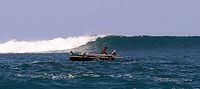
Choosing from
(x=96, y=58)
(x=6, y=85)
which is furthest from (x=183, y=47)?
(x=6, y=85)

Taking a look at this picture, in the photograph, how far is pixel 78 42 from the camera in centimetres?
10925

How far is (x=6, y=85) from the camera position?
30.9 m

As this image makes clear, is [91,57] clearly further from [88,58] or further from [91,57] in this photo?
[88,58]

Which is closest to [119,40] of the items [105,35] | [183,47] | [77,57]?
[105,35]

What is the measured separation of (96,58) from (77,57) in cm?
222

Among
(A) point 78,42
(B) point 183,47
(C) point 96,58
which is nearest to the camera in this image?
(C) point 96,58

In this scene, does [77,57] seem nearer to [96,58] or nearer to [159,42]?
[96,58]

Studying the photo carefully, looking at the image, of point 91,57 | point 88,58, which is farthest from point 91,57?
point 88,58

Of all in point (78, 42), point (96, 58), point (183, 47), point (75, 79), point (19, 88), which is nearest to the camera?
point (19, 88)

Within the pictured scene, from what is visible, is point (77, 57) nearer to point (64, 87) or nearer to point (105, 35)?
point (64, 87)

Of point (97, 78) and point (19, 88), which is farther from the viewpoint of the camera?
point (97, 78)

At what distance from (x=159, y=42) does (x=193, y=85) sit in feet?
215

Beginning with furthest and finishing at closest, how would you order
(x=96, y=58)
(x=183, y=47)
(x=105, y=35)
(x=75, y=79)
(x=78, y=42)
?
(x=78, y=42)
(x=105, y=35)
(x=183, y=47)
(x=96, y=58)
(x=75, y=79)

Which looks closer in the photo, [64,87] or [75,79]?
[64,87]
